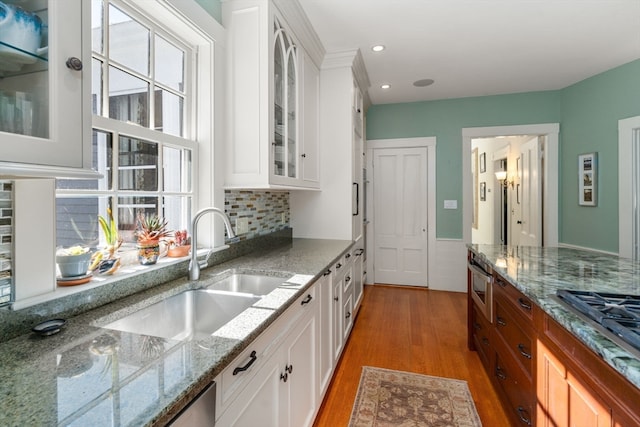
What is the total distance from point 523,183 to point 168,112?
4.60m

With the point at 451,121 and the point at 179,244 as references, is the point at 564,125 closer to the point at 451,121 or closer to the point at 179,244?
the point at 451,121

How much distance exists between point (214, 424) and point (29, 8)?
1118 mm

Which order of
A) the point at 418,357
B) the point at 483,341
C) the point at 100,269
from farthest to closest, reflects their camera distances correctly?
the point at 418,357, the point at 483,341, the point at 100,269

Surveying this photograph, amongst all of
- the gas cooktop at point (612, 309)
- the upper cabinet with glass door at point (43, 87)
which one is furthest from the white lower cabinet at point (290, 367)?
the gas cooktop at point (612, 309)

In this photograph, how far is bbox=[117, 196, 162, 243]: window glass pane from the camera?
1420mm

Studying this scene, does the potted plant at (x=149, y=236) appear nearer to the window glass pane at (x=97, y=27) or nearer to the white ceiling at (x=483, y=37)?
the window glass pane at (x=97, y=27)

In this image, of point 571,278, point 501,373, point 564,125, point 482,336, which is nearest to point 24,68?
point 571,278

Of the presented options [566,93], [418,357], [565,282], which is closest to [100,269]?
[565,282]

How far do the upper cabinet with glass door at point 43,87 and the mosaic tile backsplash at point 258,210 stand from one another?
1.20 m

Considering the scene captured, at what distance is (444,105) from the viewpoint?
164 inches

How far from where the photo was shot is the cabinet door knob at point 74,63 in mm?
775

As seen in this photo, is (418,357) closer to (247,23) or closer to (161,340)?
(161,340)

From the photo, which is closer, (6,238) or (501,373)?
(6,238)

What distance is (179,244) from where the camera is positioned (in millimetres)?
1641
